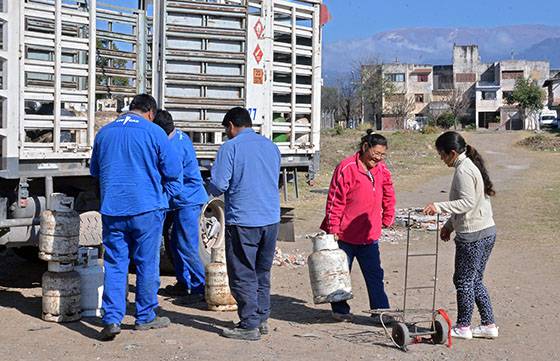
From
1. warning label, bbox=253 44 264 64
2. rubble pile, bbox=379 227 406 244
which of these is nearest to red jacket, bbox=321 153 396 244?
warning label, bbox=253 44 264 64

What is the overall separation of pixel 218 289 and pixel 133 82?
313 cm

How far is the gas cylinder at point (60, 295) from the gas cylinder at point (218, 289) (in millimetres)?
1268

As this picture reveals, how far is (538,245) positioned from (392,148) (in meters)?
31.4

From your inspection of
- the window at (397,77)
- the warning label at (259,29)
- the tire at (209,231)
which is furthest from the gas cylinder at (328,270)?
the window at (397,77)

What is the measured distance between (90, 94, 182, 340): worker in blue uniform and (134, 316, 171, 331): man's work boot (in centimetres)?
2

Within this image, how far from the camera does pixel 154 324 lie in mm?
7422

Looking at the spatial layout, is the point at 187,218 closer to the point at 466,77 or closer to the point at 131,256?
the point at 131,256

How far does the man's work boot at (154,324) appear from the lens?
7.35 metres

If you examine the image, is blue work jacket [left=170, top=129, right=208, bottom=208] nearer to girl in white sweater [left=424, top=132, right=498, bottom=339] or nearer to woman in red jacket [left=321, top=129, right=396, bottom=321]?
woman in red jacket [left=321, top=129, right=396, bottom=321]

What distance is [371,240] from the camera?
7.83 m

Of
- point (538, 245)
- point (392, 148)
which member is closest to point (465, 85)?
point (392, 148)

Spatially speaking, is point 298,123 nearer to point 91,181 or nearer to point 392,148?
point 91,181

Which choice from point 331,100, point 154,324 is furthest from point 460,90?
point 154,324

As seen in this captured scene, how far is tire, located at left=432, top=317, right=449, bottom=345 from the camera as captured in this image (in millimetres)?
6969
